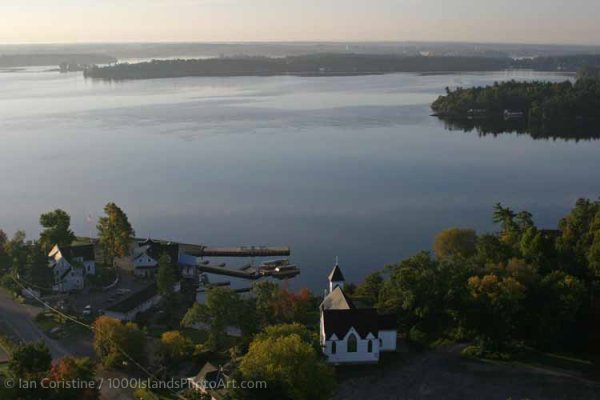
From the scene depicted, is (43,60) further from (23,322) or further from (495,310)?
(495,310)

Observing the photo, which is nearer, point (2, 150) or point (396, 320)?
point (396, 320)

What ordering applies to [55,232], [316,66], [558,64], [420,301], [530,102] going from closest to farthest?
1. [420,301]
2. [55,232]
3. [530,102]
4. [316,66]
5. [558,64]

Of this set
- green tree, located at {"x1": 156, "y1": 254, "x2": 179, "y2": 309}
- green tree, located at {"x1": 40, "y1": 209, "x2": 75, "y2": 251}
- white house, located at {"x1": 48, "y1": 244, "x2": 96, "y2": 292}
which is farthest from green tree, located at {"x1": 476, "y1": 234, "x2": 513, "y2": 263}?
green tree, located at {"x1": 40, "y1": 209, "x2": 75, "y2": 251}

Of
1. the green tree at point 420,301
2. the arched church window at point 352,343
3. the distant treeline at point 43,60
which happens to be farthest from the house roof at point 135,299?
the distant treeline at point 43,60

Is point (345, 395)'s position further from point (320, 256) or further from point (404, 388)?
point (320, 256)

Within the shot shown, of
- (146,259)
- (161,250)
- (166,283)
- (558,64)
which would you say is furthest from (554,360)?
(558,64)

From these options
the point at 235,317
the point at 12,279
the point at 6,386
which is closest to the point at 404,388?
the point at 235,317
